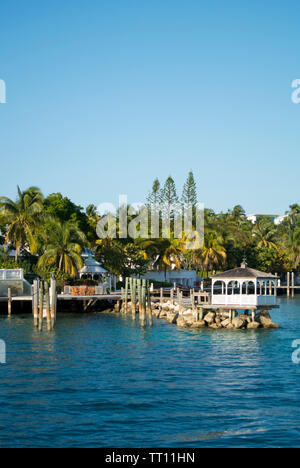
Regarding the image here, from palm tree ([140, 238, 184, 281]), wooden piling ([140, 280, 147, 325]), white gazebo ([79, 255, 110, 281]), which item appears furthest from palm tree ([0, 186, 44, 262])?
wooden piling ([140, 280, 147, 325])

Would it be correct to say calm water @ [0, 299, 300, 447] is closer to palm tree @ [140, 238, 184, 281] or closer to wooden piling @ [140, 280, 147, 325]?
wooden piling @ [140, 280, 147, 325]

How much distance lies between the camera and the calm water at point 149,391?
1686 cm

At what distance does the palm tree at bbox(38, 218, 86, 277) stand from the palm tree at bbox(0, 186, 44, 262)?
332 cm

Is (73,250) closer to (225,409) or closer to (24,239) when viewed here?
(24,239)

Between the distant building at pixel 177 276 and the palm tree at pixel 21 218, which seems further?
the distant building at pixel 177 276

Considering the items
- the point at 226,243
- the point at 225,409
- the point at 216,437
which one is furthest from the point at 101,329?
the point at 226,243

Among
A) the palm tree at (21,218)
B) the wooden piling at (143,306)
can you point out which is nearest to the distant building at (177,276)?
the palm tree at (21,218)

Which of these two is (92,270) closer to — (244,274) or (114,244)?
(114,244)

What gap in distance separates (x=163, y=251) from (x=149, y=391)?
5180 cm

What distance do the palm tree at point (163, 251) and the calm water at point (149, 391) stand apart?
35.6 m

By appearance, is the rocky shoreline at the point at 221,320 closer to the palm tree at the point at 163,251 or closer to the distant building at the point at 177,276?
the palm tree at the point at 163,251

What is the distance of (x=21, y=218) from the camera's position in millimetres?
59438
